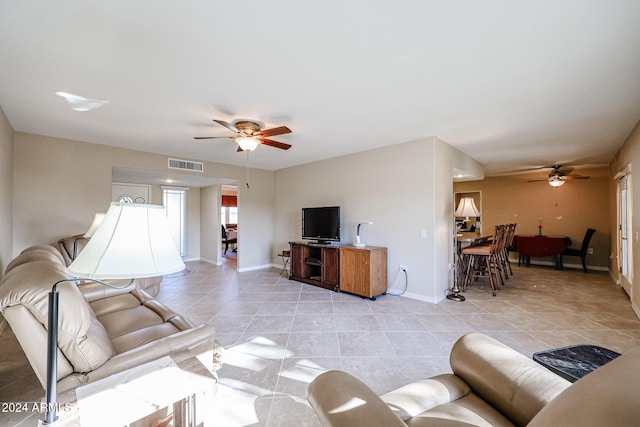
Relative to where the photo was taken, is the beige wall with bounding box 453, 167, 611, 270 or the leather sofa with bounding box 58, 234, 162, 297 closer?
the leather sofa with bounding box 58, 234, 162, 297

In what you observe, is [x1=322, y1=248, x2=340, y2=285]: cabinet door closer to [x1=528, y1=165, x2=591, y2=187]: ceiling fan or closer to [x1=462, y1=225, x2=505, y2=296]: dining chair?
[x1=462, y1=225, x2=505, y2=296]: dining chair

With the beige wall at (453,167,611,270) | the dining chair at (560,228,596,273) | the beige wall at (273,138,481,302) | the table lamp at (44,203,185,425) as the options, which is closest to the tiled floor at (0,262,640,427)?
the beige wall at (273,138,481,302)

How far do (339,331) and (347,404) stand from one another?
6.77 ft

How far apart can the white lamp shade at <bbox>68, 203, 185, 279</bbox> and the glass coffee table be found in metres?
2.10

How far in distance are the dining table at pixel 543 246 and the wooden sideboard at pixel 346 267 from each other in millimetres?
4571

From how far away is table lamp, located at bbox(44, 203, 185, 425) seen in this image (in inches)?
36.2

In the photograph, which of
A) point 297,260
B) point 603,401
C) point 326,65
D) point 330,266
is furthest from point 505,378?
point 297,260

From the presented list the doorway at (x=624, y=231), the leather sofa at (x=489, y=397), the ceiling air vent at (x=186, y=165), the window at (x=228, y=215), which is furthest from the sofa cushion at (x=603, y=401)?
the window at (x=228, y=215)

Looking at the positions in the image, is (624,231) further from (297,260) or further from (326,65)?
(326,65)

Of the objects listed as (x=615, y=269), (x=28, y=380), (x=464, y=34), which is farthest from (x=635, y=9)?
(x=615, y=269)

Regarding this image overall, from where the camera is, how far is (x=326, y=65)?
2.01 metres

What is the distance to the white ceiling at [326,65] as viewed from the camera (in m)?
1.50

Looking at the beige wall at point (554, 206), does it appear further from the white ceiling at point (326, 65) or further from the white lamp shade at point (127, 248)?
the white lamp shade at point (127, 248)

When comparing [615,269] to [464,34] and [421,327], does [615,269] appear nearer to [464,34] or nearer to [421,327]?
[421,327]
